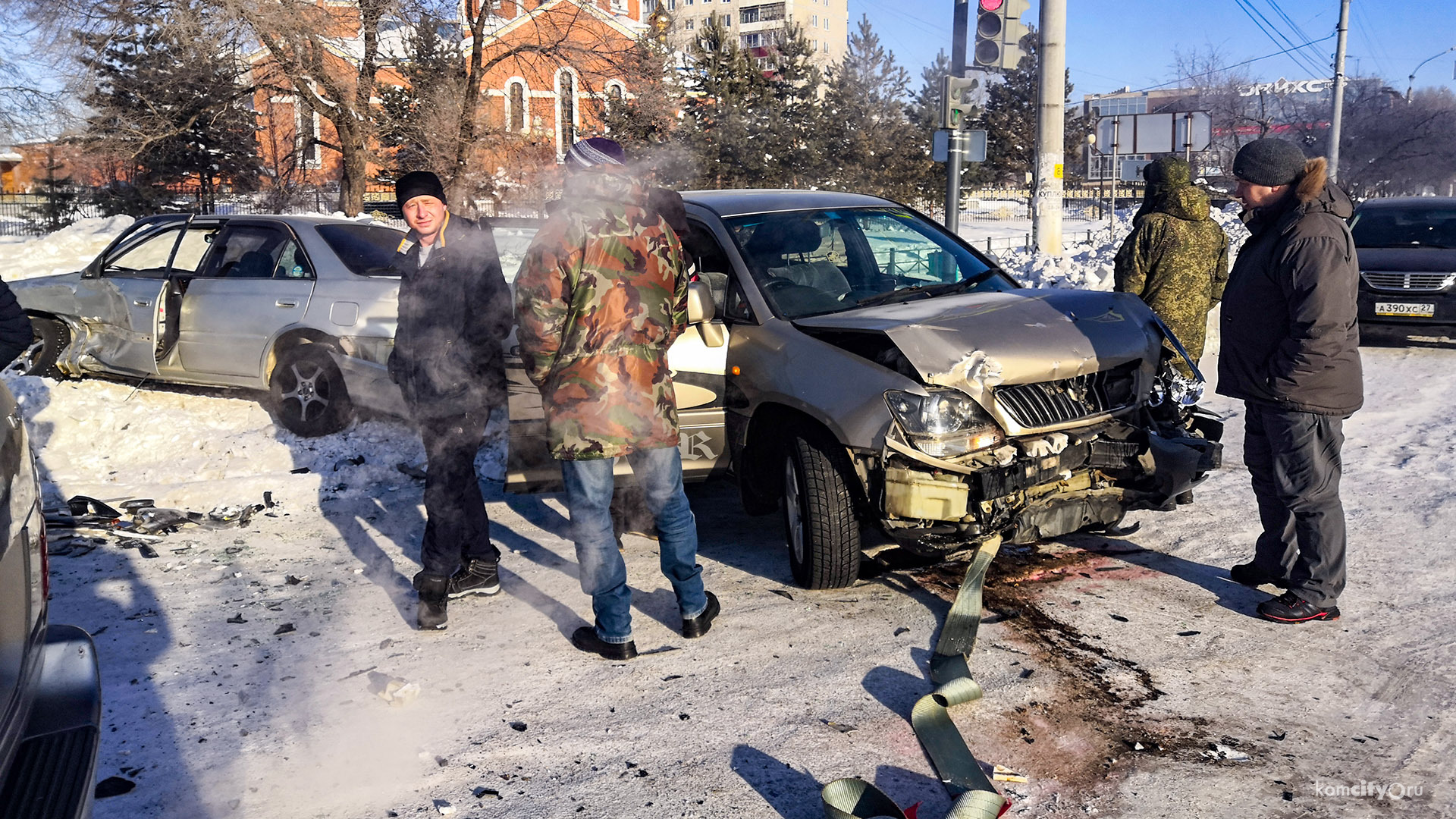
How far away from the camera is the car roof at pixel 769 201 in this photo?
220 inches

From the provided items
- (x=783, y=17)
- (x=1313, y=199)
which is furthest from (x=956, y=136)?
(x=783, y=17)

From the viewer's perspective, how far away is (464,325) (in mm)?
4562

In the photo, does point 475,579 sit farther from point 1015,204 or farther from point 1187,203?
point 1015,204

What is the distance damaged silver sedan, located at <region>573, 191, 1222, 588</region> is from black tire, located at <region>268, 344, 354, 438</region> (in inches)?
117

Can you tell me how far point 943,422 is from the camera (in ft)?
14.2

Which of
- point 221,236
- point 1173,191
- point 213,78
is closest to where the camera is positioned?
point 1173,191

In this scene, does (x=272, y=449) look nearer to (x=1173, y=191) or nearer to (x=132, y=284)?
(x=132, y=284)

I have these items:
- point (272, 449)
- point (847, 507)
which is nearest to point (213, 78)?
point (272, 449)

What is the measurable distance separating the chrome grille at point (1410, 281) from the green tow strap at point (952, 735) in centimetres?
960

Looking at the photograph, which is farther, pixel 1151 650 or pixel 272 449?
pixel 272 449

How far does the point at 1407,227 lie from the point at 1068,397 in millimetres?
10790

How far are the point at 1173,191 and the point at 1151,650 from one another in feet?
12.3

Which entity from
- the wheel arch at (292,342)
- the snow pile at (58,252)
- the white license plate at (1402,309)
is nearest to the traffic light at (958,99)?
the white license plate at (1402,309)

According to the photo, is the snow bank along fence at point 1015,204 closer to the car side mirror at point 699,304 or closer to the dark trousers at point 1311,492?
the dark trousers at point 1311,492
